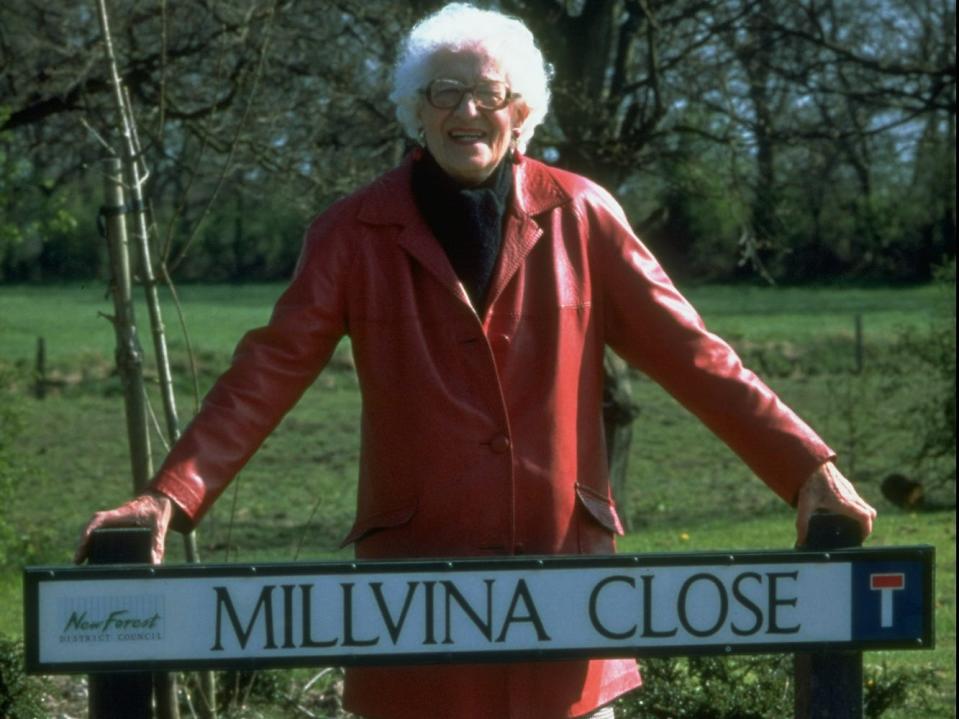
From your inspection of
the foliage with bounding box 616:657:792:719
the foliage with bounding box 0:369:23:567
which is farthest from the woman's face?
the foliage with bounding box 0:369:23:567

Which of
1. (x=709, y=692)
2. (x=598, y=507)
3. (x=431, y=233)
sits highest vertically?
(x=431, y=233)

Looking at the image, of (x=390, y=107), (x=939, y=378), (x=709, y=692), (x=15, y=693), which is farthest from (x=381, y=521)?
(x=939, y=378)

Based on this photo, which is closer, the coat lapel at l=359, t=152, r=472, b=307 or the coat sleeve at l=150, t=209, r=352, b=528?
the coat sleeve at l=150, t=209, r=352, b=528

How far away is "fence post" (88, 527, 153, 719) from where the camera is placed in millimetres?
2648

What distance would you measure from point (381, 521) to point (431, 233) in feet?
1.60

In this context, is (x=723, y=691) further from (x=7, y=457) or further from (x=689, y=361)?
(x=7, y=457)

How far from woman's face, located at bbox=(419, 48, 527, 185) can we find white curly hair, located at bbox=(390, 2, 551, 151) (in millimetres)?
19

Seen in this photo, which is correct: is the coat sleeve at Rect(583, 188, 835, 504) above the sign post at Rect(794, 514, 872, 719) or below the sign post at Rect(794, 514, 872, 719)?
above

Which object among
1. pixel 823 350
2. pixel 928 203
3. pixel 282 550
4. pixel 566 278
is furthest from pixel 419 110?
pixel 928 203

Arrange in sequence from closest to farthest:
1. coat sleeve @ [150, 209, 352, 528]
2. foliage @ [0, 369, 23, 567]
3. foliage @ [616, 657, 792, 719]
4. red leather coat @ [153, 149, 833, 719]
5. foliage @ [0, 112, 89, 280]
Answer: coat sleeve @ [150, 209, 352, 528]
red leather coat @ [153, 149, 833, 719]
foliage @ [616, 657, 792, 719]
foliage @ [0, 369, 23, 567]
foliage @ [0, 112, 89, 280]

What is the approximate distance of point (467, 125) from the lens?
9.91 ft

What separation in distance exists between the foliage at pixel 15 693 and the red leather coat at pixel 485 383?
191 centimetres

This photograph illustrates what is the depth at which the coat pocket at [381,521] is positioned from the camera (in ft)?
9.84

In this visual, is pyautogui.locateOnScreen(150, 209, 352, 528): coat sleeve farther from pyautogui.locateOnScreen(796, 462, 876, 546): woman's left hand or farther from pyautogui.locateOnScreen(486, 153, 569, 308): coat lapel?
pyautogui.locateOnScreen(796, 462, 876, 546): woman's left hand
